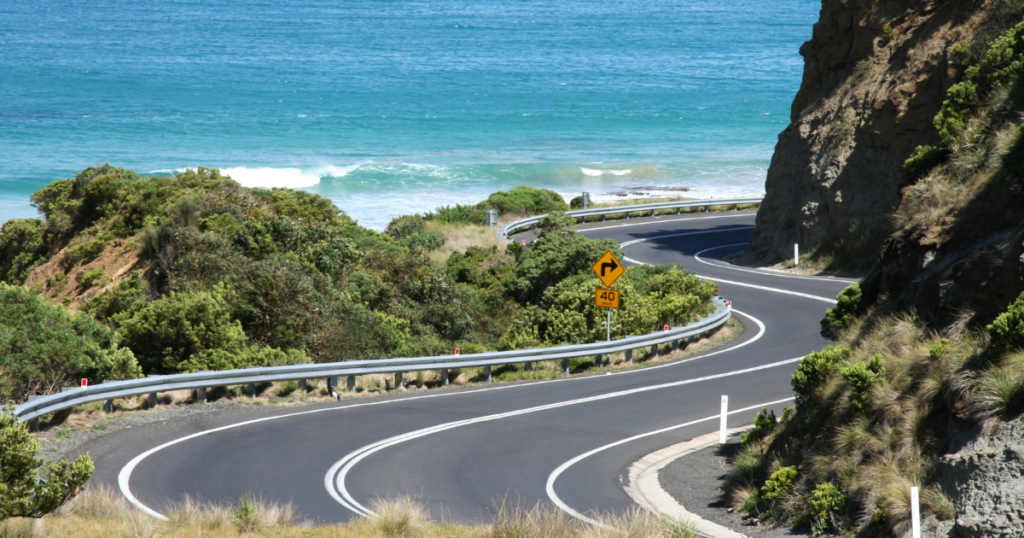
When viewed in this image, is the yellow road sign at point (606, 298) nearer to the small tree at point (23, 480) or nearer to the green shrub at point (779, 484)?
the green shrub at point (779, 484)

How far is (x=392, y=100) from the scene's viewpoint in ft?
306

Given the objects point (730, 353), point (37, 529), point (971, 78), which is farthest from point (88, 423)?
point (971, 78)

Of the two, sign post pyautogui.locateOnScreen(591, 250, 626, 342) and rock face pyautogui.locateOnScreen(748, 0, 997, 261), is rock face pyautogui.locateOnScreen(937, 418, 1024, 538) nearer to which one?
sign post pyautogui.locateOnScreen(591, 250, 626, 342)

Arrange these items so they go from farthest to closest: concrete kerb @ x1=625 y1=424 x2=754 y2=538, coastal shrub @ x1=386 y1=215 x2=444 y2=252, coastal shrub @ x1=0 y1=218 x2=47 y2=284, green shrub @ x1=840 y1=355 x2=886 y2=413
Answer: coastal shrub @ x1=386 y1=215 x2=444 y2=252 → coastal shrub @ x1=0 y1=218 x2=47 y2=284 → concrete kerb @ x1=625 y1=424 x2=754 y2=538 → green shrub @ x1=840 y1=355 x2=886 y2=413

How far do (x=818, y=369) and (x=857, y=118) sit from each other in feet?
79.2

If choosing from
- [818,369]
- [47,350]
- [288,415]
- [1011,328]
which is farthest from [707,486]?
[47,350]

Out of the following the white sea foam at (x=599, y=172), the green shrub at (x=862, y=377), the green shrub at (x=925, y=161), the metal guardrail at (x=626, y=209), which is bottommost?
the green shrub at (x=862, y=377)

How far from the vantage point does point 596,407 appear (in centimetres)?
1552

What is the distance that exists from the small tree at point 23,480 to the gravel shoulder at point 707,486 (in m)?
6.66

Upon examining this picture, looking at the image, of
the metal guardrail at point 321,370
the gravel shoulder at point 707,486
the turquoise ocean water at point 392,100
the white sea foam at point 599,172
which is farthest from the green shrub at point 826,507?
the white sea foam at point 599,172

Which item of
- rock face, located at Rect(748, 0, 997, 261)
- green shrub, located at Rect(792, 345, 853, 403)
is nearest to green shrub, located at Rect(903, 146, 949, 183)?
green shrub, located at Rect(792, 345, 853, 403)

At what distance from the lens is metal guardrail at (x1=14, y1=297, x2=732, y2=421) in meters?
12.3

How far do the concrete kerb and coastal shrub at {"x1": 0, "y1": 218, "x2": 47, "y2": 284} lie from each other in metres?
24.1

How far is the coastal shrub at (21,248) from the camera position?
3005cm
